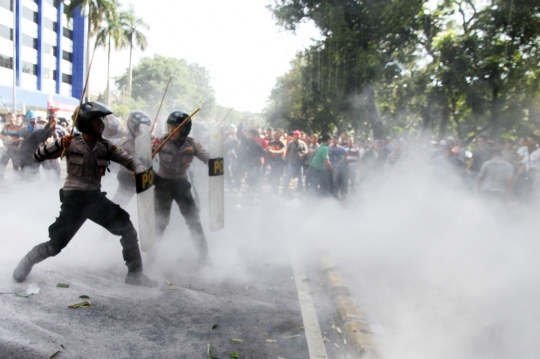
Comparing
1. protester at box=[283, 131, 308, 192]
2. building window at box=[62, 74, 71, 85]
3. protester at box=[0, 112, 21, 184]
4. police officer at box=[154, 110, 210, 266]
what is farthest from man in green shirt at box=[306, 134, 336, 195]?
building window at box=[62, 74, 71, 85]

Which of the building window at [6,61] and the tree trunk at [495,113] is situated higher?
the building window at [6,61]

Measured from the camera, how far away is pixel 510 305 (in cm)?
471

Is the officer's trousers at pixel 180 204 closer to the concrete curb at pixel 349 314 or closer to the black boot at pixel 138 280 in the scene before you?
the black boot at pixel 138 280

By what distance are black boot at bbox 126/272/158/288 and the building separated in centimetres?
3463

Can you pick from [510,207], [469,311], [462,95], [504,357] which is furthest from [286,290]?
[462,95]

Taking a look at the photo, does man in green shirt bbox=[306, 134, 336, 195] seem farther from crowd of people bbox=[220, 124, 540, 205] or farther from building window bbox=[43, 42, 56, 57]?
building window bbox=[43, 42, 56, 57]

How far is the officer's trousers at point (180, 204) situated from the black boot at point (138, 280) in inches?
35.3

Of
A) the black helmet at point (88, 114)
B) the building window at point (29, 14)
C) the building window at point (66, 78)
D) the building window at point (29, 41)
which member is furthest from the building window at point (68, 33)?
the black helmet at point (88, 114)

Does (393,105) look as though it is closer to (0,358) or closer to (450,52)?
(450,52)

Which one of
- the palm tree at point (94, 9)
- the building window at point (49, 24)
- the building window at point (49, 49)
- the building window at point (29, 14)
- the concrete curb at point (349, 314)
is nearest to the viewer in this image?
the concrete curb at point (349, 314)

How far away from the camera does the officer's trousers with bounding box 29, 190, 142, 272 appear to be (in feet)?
14.2

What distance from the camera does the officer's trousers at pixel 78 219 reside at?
170 inches

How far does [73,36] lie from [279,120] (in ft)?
82.0

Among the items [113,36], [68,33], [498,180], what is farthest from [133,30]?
[498,180]
